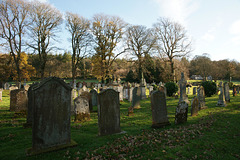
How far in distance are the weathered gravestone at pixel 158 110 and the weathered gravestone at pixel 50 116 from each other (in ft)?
11.4

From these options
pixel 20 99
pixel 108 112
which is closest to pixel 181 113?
pixel 108 112

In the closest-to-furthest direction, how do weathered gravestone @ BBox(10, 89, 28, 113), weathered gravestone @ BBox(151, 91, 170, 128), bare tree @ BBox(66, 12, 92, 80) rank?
weathered gravestone @ BBox(151, 91, 170, 128), weathered gravestone @ BBox(10, 89, 28, 113), bare tree @ BBox(66, 12, 92, 80)

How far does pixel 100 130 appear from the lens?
511cm

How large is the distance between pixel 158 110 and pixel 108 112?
7.50ft

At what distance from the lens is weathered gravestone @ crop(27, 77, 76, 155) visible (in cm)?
379

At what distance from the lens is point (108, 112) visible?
5.30 m

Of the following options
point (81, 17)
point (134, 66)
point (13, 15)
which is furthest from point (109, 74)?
point (13, 15)

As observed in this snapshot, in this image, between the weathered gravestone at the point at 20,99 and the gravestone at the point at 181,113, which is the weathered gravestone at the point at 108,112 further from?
the weathered gravestone at the point at 20,99

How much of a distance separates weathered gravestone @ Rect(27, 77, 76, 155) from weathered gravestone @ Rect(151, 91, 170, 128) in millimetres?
3475

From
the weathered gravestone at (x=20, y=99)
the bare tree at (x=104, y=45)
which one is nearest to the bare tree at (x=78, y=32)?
→ the bare tree at (x=104, y=45)

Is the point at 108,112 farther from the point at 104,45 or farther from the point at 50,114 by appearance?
the point at 104,45

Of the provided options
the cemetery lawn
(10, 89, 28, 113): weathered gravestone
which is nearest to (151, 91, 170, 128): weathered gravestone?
the cemetery lawn

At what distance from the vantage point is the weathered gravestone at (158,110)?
620 centimetres

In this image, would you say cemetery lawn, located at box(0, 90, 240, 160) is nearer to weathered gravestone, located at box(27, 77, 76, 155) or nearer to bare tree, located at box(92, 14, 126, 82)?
weathered gravestone, located at box(27, 77, 76, 155)
